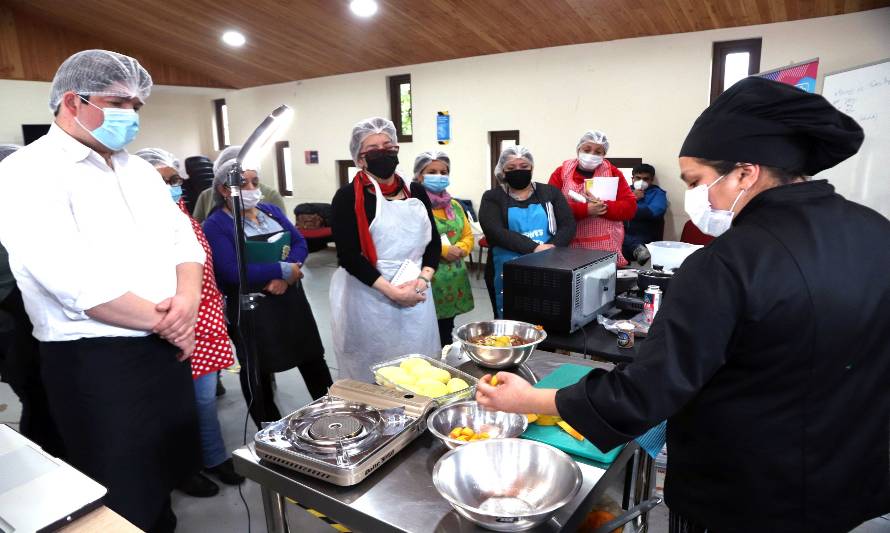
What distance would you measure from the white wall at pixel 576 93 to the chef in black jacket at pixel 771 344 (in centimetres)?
500

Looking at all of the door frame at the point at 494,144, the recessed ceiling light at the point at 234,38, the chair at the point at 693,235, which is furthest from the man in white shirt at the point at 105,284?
the recessed ceiling light at the point at 234,38

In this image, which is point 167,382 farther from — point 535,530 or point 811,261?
point 811,261

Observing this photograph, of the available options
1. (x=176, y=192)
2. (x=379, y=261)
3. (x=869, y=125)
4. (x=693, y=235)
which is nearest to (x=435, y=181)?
(x=379, y=261)

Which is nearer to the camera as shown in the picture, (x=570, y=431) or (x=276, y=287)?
(x=570, y=431)

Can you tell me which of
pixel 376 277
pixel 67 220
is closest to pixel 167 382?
pixel 67 220

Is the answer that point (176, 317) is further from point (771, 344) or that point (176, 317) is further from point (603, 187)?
point (603, 187)

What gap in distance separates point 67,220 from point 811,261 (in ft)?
5.80

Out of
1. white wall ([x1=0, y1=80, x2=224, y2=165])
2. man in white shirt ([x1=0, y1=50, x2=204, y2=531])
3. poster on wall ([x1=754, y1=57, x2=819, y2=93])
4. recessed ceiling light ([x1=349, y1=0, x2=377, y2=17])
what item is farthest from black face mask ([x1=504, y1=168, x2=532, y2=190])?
white wall ([x1=0, y1=80, x2=224, y2=165])

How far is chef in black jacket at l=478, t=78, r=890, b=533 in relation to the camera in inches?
37.2

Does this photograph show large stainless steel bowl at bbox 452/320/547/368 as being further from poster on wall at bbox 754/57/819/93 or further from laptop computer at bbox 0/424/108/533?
poster on wall at bbox 754/57/819/93

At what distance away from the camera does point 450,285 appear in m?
3.20

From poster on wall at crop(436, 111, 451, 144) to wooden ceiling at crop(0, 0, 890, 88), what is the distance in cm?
74

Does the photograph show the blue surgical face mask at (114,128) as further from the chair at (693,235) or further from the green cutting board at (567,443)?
the chair at (693,235)

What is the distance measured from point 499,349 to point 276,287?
1.34 meters
